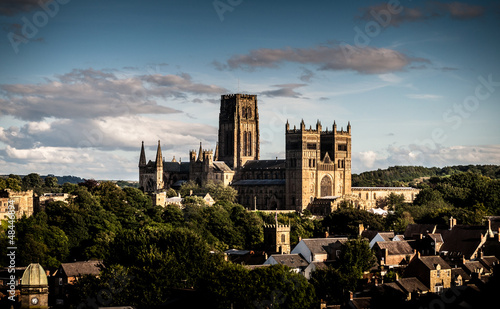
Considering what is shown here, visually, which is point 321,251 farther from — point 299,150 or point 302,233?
point 299,150

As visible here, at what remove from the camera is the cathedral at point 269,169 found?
153500mm

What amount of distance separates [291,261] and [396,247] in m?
11.3

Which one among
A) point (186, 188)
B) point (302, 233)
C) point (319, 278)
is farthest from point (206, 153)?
point (319, 278)

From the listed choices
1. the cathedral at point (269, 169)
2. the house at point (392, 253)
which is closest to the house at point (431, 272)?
the house at point (392, 253)

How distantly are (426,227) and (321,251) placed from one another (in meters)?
20.2

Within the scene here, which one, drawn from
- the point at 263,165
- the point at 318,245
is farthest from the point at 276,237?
the point at 263,165

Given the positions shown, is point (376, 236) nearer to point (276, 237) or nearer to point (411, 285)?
point (276, 237)

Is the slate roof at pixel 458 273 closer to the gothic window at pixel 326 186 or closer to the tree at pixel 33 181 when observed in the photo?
the gothic window at pixel 326 186

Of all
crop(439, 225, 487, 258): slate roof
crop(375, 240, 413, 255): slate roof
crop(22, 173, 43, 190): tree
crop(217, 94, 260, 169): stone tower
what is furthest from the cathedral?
crop(375, 240, 413, 255): slate roof

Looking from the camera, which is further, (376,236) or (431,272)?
(376,236)

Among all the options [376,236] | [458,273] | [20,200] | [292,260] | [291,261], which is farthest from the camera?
[20,200]

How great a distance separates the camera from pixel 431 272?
73938mm

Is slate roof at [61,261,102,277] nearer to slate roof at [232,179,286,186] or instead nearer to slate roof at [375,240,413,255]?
slate roof at [375,240,413,255]

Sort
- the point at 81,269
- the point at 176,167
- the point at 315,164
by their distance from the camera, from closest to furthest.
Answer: the point at 81,269 → the point at 315,164 → the point at 176,167
